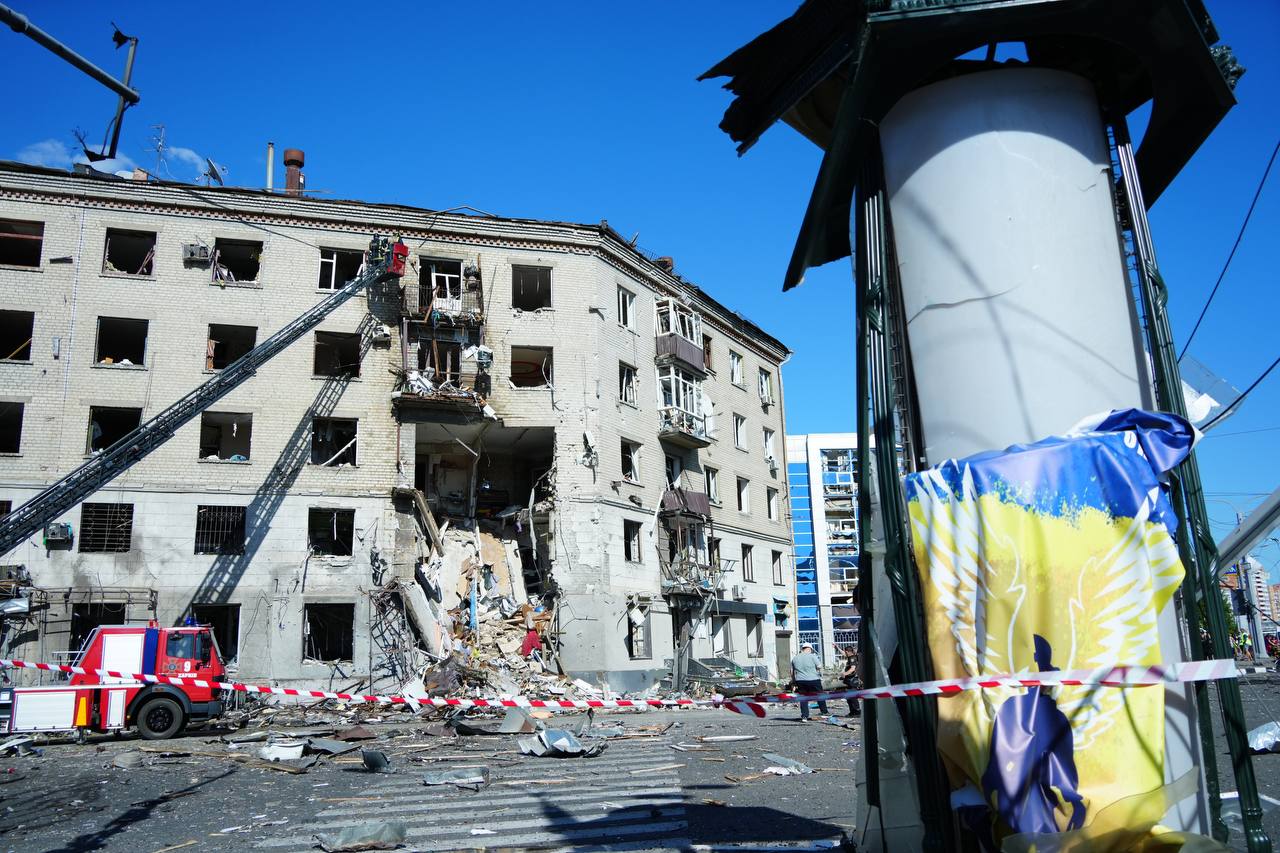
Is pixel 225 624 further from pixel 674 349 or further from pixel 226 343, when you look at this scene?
pixel 674 349

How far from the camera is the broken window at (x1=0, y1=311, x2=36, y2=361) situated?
29.1 metres

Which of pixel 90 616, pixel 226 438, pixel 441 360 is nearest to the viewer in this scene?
pixel 90 616

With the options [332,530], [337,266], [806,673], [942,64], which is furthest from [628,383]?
[942,64]

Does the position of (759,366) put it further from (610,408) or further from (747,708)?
(747,708)

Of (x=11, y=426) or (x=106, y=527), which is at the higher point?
(x=11, y=426)

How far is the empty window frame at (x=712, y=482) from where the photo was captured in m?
38.6

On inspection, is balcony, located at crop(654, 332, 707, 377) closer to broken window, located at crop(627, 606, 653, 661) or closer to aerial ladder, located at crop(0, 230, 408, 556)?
broken window, located at crop(627, 606, 653, 661)

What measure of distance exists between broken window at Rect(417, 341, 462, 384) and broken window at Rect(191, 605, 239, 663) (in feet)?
31.6

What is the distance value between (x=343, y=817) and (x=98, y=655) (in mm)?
12942

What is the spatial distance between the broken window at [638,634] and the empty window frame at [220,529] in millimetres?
12776

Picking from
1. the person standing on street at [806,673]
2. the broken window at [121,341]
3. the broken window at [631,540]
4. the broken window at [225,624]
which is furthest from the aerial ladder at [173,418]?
the person standing on street at [806,673]

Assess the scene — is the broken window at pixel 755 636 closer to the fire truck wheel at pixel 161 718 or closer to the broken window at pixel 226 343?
the broken window at pixel 226 343

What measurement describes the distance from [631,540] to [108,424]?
1797 centimetres

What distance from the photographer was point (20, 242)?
30.4m
